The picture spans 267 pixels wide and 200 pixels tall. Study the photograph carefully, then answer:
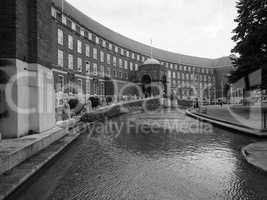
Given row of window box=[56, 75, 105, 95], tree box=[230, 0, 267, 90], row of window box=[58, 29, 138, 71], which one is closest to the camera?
tree box=[230, 0, 267, 90]

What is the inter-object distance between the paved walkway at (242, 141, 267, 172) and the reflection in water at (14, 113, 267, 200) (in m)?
0.21

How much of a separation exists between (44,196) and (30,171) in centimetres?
105

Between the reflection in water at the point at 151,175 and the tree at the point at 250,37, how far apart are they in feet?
45.2

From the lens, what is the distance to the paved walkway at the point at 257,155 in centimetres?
619

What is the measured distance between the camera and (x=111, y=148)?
9312 mm

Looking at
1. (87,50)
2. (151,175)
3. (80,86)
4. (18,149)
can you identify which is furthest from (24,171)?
(87,50)

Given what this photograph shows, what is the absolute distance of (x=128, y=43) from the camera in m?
69.7

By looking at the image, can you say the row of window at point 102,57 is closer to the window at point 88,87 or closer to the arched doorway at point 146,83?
the window at point 88,87

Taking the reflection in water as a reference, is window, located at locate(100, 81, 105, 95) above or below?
above

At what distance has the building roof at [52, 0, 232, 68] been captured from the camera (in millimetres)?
42369

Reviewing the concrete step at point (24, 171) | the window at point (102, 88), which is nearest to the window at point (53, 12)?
the window at point (102, 88)

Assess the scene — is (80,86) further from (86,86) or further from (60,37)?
(60,37)

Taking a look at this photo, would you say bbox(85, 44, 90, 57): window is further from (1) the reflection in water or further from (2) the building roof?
(1) the reflection in water

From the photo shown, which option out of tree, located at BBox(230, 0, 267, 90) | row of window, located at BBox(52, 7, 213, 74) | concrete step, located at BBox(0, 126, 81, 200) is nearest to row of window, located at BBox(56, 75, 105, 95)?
row of window, located at BBox(52, 7, 213, 74)
